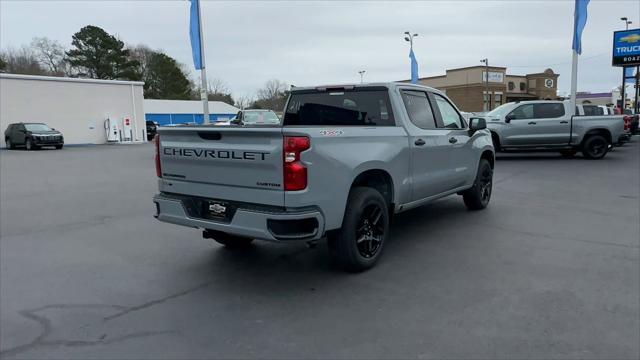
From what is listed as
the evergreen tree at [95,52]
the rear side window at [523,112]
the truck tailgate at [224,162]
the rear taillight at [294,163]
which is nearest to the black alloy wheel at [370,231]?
the rear taillight at [294,163]

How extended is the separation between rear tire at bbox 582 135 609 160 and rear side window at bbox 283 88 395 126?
1252 cm

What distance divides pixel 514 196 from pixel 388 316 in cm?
613

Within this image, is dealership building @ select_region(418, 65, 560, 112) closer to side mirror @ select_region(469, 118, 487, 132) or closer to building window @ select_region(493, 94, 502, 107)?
building window @ select_region(493, 94, 502, 107)

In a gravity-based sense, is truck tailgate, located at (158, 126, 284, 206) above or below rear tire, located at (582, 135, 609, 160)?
above

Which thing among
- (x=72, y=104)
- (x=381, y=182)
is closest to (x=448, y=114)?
(x=381, y=182)

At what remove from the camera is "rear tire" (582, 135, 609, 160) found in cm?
1506

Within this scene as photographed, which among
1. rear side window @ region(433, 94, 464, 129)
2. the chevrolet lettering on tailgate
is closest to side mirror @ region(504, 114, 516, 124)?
rear side window @ region(433, 94, 464, 129)

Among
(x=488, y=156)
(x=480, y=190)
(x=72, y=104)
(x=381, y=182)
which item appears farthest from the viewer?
(x=72, y=104)

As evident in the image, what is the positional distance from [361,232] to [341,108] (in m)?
1.72

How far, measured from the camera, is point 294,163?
3869mm

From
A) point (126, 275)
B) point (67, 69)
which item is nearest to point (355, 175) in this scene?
point (126, 275)

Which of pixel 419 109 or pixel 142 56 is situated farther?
pixel 142 56

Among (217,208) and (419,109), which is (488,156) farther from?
(217,208)

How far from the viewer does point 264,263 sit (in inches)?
200
